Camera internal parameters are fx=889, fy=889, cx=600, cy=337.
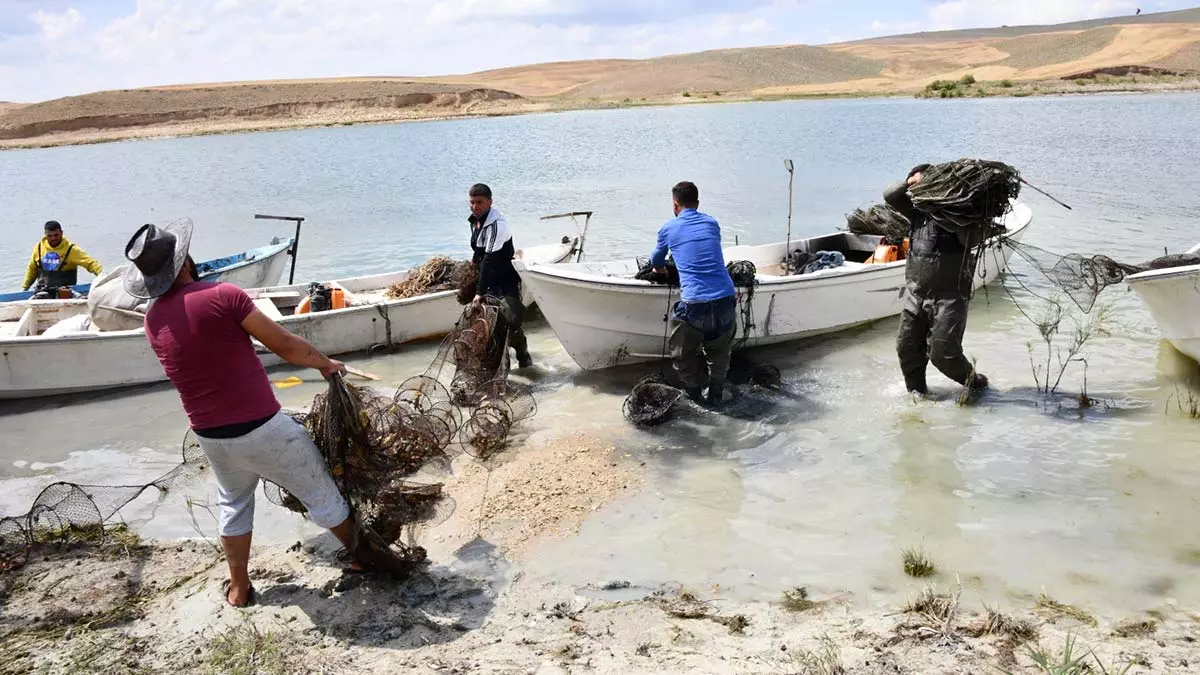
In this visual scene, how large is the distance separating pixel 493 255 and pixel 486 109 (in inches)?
2762

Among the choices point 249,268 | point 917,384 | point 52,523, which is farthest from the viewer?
point 249,268

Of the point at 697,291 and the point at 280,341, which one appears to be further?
the point at 697,291

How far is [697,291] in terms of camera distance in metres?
7.82

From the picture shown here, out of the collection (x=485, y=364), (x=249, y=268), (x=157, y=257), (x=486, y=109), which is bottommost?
(x=485, y=364)

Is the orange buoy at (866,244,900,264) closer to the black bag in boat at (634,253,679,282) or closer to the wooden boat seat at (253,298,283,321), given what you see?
the black bag in boat at (634,253,679,282)

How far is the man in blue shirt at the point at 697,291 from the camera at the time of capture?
7.80m

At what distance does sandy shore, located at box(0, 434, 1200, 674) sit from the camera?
4250 millimetres

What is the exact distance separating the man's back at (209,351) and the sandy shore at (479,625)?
118 centimetres

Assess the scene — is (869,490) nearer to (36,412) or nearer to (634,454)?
(634,454)

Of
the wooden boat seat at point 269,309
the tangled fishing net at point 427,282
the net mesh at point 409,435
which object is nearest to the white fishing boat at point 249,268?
Result: the wooden boat seat at point 269,309

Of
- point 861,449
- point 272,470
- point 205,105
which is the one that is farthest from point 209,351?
point 205,105

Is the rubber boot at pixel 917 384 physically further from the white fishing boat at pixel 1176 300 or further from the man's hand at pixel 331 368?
the man's hand at pixel 331 368

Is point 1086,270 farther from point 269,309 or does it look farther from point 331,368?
point 269,309

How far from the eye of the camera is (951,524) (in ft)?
19.7
